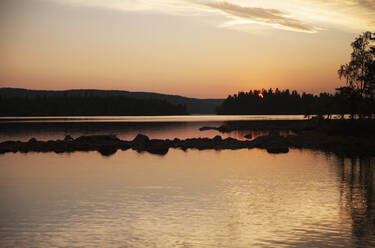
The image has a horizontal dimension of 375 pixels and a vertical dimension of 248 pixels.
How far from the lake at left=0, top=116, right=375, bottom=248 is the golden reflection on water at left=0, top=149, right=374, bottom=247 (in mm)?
35

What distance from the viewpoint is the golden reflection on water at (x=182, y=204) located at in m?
13.6

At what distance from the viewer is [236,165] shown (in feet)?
109

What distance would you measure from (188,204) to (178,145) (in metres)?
30.6

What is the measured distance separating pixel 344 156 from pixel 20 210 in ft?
97.1

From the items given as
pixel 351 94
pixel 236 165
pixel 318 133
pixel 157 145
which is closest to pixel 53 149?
pixel 157 145

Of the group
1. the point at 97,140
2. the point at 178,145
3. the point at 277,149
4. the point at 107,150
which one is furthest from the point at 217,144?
the point at 97,140

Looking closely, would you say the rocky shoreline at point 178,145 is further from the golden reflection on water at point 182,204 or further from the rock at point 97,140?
the golden reflection on water at point 182,204

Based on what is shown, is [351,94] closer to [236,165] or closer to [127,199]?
[236,165]

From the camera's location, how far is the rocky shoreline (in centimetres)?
4575

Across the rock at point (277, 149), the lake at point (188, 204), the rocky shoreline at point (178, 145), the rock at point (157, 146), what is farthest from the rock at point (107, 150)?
the rock at point (277, 149)

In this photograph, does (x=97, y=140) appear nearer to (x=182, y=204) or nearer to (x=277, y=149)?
(x=277, y=149)

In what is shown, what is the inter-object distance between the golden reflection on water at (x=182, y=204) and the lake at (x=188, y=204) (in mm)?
35

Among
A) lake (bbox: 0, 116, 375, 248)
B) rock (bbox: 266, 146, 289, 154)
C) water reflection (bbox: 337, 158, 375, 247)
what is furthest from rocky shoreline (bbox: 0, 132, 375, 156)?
water reflection (bbox: 337, 158, 375, 247)

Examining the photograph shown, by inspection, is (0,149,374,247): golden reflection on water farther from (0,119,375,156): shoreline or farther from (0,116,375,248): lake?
(0,119,375,156): shoreline
